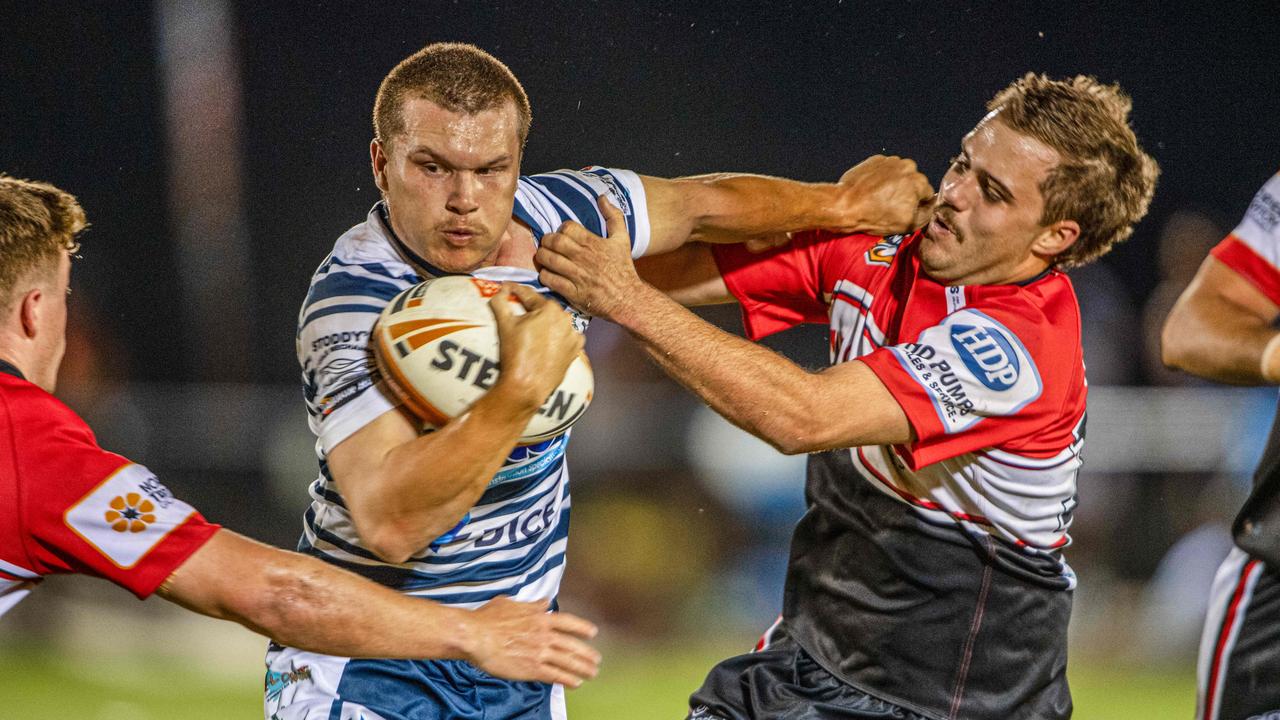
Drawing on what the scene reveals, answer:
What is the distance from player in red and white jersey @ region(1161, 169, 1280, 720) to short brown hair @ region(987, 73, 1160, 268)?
22.3 inches

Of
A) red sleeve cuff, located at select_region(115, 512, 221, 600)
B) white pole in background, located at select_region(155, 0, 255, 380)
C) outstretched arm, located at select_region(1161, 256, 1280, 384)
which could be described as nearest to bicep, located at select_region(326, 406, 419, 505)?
red sleeve cuff, located at select_region(115, 512, 221, 600)

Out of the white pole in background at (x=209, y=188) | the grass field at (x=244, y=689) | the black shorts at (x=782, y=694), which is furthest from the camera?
the white pole in background at (x=209, y=188)

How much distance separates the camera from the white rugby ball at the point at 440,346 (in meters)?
2.73

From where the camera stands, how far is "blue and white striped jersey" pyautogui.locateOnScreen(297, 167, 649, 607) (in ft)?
9.36

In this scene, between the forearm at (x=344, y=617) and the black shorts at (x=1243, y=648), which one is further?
the black shorts at (x=1243, y=648)

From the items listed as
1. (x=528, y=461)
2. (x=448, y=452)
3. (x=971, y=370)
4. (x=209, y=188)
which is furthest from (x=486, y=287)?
(x=209, y=188)

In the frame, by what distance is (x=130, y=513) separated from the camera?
8.46 ft

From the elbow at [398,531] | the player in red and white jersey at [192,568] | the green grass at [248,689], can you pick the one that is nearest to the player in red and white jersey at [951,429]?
the elbow at [398,531]

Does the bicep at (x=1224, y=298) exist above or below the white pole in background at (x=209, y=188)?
below

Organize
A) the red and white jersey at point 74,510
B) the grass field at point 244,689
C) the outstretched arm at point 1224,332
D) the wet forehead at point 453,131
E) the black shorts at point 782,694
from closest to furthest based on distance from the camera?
the red and white jersey at point 74,510, the outstretched arm at point 1224,332, the wet forehead at point 453,131, the black shorts at point 782,694, the grass field at point 244,689

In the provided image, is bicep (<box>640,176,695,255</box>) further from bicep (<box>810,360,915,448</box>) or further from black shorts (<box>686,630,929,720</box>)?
black shorts (<box>686,630,929,720</box>)

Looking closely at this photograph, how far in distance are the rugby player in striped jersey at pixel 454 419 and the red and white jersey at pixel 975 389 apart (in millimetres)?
669

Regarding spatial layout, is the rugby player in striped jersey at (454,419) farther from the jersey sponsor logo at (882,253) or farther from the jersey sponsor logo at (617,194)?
the jersey sponsor logo at (882,253)

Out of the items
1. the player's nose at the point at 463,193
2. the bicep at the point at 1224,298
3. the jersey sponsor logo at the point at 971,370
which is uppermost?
the player's nose at the point at 463,193
